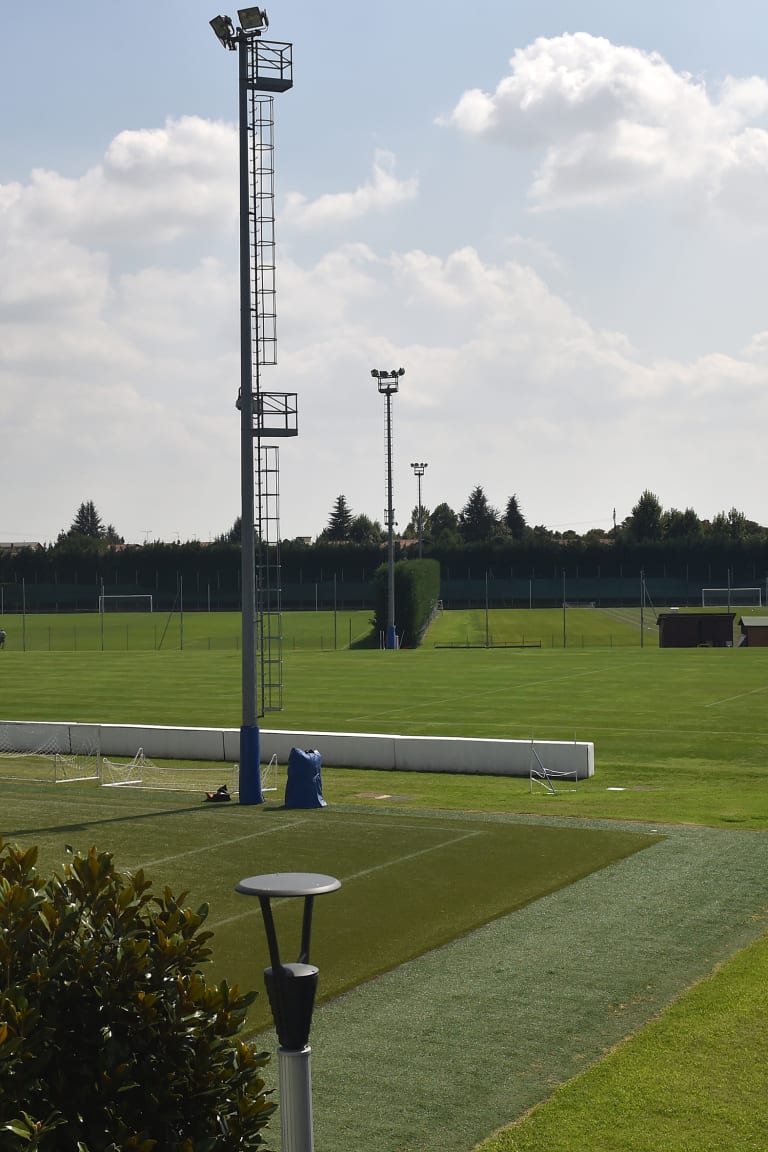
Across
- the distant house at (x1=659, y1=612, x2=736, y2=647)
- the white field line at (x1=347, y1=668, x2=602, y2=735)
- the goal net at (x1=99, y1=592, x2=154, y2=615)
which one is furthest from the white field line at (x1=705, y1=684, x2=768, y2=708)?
the goal net at (x1=99, y1=592, x2=154, y2=615)

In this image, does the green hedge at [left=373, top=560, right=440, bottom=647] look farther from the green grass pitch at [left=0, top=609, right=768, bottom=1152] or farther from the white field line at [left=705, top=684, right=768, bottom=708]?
the green grass pitch at [left=0, top=609, right=768, bottom=1152]

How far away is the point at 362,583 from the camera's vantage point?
12550 cm

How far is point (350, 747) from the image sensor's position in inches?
1080

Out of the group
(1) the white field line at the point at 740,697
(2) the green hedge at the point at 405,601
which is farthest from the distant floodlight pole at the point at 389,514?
(1) the white field line at the point at 740,697

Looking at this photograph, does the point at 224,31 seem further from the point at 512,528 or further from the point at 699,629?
the point at 512,528

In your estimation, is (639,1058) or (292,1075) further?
(639,1058)

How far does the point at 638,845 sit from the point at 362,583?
107856mm

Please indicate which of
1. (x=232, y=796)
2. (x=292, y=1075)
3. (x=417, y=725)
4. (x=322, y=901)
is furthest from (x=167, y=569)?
(x=292, y=1075)

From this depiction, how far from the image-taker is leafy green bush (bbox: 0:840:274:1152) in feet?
17.5

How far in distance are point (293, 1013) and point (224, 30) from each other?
718 inches

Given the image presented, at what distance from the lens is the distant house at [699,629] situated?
70.4 m

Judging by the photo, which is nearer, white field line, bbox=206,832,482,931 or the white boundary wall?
white field line, bbox=206,832,482,931

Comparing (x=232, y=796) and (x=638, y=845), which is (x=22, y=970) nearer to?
(x=638, y=845)

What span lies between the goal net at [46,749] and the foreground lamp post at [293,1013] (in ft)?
69.2
